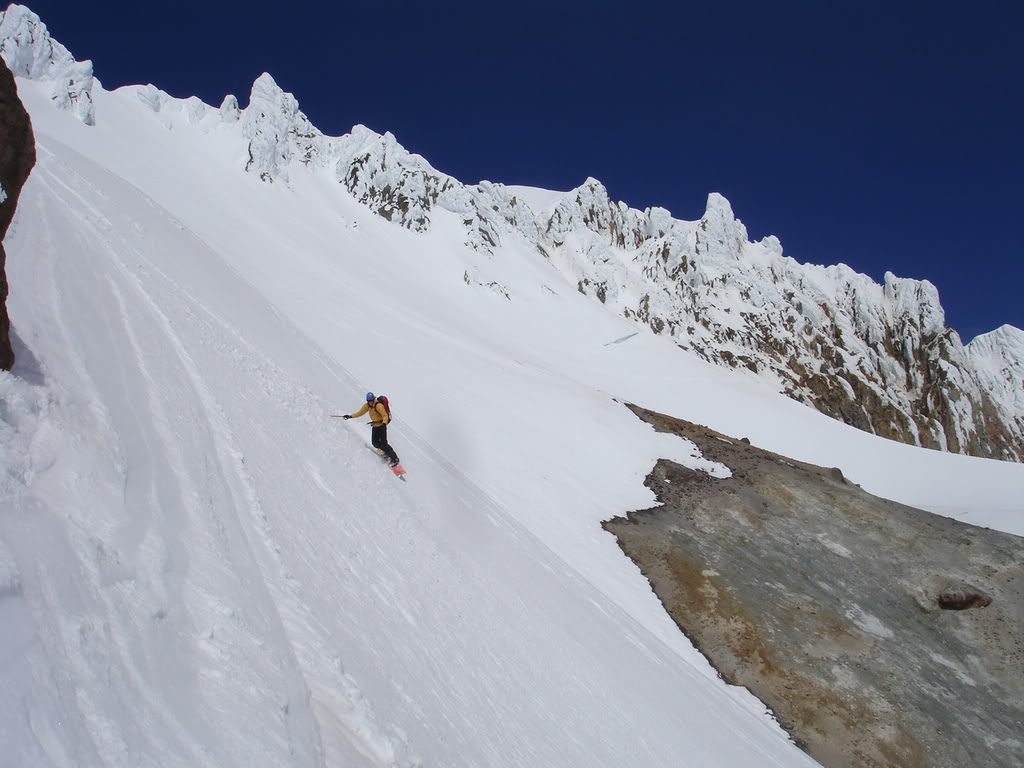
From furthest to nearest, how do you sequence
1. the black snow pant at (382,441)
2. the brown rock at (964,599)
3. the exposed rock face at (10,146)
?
1. the brown rock at (964,599)
2. the black snow pant at (382,441)
3. the exposed rock face at (10,146)

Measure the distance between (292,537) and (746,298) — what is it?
131 meters

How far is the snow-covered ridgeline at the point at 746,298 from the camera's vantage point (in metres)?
85.9

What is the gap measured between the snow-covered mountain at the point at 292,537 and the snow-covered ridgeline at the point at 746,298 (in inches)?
2244

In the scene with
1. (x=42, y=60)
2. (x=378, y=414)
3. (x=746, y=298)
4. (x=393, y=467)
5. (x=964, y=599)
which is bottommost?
(x=393, y=467)

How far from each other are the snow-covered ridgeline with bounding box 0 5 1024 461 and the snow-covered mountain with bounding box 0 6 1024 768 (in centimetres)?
5700

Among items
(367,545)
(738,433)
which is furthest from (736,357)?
(367,545)

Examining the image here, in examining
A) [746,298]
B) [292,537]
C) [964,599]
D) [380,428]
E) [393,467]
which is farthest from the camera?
[746,298]

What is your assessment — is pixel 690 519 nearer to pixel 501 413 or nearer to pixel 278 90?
pixel 501 413

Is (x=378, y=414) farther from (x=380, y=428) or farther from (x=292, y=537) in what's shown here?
(x=292, y=537)

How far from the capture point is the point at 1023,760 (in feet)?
46.7

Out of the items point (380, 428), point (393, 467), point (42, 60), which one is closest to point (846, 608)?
point (393, 467)

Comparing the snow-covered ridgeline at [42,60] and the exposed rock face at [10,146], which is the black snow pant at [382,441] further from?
the snow-covered ridgeline at [42,60]

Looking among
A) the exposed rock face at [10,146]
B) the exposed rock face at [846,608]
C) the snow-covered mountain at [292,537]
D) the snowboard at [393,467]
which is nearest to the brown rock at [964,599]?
the exposed rock face at [846,608]

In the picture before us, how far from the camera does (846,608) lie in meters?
18.0
